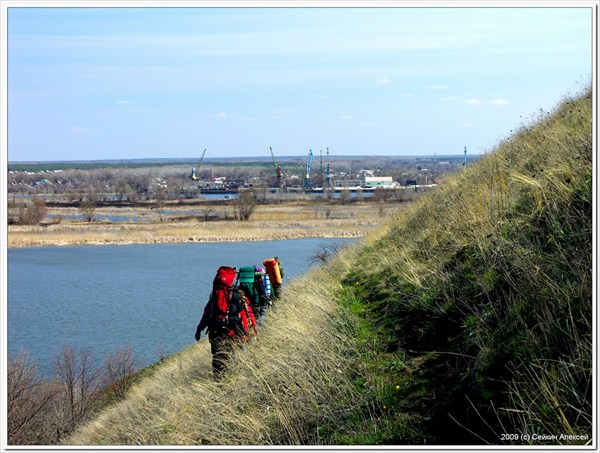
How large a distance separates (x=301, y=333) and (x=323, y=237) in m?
42.5

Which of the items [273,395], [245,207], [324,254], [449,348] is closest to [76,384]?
[324,254]

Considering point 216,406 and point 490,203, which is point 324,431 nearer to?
point 216,406

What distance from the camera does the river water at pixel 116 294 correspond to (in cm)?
1992

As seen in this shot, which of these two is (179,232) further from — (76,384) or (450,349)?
(450,349)

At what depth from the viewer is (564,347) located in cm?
400

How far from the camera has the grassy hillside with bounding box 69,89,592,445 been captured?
393 centimetres

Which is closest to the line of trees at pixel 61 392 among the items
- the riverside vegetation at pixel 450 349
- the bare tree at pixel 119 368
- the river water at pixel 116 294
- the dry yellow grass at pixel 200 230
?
the bare tree at pixel 119 368

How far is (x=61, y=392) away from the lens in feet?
54.7

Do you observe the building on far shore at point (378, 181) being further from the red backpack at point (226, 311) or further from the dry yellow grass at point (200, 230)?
the red backpack at point (226, 311)

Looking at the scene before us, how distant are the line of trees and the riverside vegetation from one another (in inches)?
272

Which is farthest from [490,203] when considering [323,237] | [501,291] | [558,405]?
[323,237]

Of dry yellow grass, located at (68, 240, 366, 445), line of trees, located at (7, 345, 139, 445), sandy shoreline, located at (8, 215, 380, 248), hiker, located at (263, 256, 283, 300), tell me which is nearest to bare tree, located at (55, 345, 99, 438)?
line of trees, located at (7, 345, 139, 445)

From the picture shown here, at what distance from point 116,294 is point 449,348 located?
2367 cm

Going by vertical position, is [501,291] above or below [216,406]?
above
